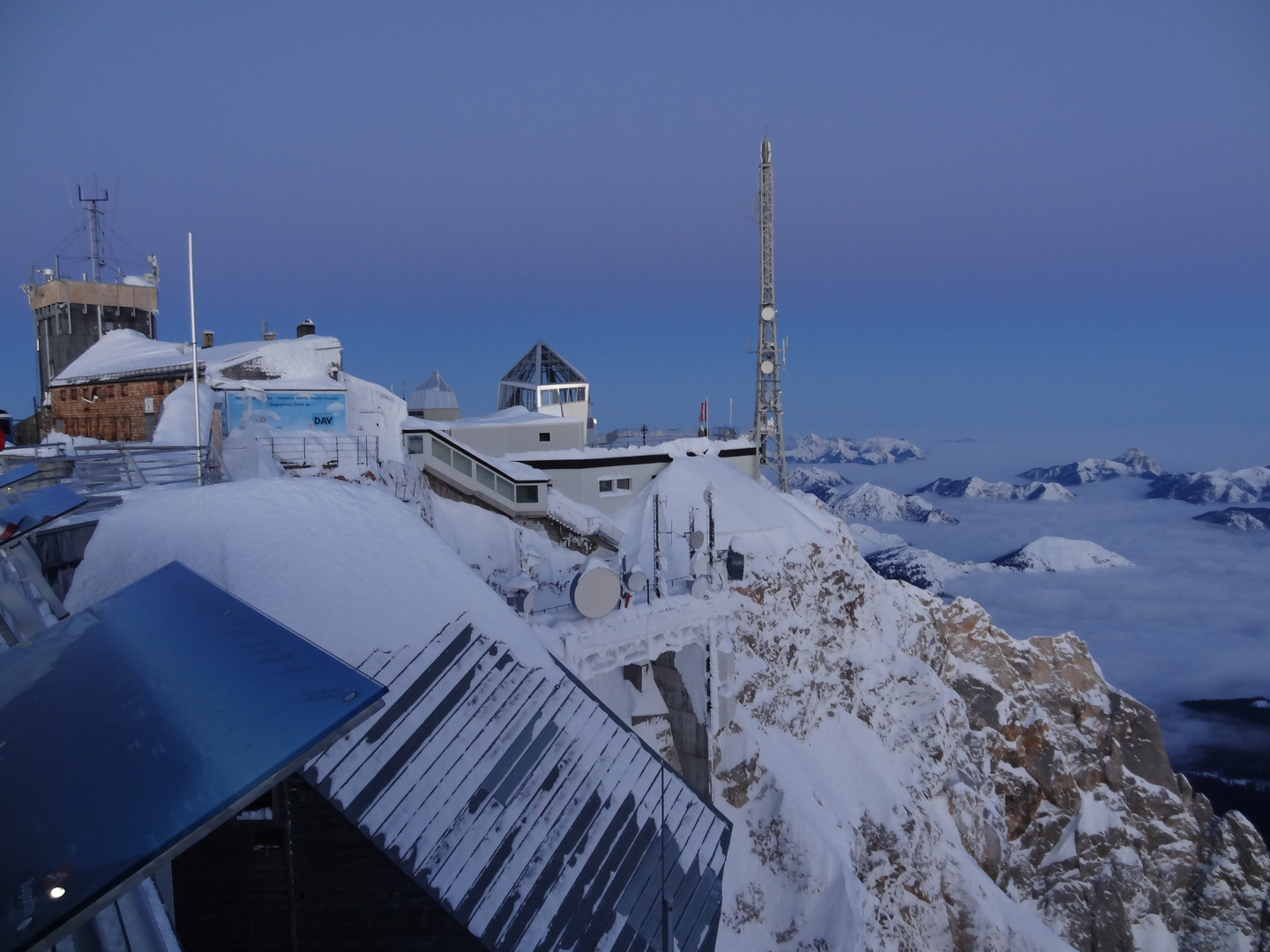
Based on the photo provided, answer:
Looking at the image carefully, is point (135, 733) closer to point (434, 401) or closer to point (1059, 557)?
point (434, 401)

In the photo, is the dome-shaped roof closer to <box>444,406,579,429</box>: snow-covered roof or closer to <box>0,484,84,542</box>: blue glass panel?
<box>444,406,579,429</box>: snow-covered roof

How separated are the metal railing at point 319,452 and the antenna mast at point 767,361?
25958 mm

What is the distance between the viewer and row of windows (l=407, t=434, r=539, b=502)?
1118 inches

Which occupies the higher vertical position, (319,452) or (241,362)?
(241,362)

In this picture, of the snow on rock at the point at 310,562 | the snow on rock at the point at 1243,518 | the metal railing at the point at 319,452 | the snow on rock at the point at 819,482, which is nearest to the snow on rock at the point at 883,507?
the snow on rock at the point at 819,482

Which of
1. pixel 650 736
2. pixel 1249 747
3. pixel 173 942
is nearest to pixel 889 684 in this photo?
pixel 650 736

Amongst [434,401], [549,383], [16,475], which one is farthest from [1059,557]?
[16,475]

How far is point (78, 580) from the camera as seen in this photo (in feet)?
33.4

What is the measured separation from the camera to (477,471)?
28.7m

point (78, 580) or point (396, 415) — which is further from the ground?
point (396, 415)

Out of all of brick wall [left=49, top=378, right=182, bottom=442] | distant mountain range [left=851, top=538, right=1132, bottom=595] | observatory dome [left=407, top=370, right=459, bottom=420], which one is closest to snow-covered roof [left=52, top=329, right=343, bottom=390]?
brick wall [left=49, top=378, right=182, bottom=442]

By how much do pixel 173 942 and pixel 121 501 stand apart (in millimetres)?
8913

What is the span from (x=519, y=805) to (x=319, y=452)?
54.3 ft

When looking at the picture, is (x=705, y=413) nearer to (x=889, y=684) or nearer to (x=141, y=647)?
(x=889, y=684)
